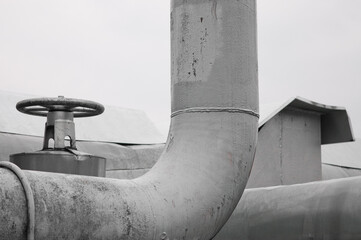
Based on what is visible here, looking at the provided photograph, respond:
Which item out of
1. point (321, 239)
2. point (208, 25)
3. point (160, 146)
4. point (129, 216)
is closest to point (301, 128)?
point (160, 146)

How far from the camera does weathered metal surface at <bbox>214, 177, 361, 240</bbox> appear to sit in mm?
2957

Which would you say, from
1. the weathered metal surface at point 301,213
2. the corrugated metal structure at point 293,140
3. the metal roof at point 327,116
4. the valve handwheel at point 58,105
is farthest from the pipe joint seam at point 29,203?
the metal roof at point 327,116

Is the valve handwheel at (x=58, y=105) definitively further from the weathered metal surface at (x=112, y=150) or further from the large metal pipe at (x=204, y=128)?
the weathered metal surface at (x=112, y=150)

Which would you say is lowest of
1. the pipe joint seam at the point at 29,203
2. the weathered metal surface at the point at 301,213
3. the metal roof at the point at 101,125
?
the weathered metal surface at the point at 301,213

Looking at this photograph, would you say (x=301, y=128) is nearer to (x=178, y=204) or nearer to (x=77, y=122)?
(x=77, y=122)

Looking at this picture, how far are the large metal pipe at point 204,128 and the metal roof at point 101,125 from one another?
16.2 ft

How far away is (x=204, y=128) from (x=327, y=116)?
14.6ft

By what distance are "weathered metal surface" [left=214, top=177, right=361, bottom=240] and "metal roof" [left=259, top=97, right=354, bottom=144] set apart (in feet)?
7.95

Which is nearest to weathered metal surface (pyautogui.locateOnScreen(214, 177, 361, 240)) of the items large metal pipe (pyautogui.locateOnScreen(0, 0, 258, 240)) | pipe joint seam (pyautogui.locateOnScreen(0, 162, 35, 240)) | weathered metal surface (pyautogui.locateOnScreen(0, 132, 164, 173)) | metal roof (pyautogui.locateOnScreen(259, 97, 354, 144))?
large metal pipe (pyautogui.locateOnScreen(0, 0, 258, 240))

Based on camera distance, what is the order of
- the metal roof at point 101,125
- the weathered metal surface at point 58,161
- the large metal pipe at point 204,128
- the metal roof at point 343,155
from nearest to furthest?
the large metal pipe at point 204,128 < the weathered metal surface at point 58,161 < the metal roof at point 101,125 < the metal roof at point 343,155

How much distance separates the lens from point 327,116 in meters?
6.59

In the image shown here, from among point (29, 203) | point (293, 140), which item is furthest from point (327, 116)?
point (29, 203)

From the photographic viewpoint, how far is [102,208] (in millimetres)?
1914

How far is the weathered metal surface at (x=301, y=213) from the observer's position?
2957 mm
